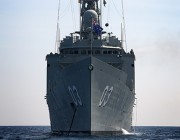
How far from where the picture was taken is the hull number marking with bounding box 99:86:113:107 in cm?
4518

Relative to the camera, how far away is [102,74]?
45344 millimetres

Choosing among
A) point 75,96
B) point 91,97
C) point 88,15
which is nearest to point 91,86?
point 91,97

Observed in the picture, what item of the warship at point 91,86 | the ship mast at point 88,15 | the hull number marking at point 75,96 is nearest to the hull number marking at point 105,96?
the warship at point 91,86

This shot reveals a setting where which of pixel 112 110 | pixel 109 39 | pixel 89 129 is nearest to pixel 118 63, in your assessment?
pixel 109 39

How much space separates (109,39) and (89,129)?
15.4 metres

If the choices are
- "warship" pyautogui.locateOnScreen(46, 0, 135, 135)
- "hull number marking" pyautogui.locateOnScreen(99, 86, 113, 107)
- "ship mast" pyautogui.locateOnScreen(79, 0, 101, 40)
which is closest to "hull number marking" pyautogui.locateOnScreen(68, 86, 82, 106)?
"warship" pyautogui.locateOnScreen(46, 0, 135, 135)

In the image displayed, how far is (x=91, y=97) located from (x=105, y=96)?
194 cm

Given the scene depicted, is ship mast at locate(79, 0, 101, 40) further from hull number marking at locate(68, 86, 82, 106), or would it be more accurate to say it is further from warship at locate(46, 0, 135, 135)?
hull number marking at locate(68, 86, 82, 106)

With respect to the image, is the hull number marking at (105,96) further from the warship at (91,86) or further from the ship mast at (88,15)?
the ship mast at (88,15)

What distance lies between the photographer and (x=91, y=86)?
1737 inches

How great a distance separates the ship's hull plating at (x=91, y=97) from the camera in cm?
4438

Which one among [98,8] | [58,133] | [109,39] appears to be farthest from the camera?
[98,8]

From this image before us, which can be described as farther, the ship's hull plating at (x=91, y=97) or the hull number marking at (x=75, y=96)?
the hull number marking at (x=75, y=96)

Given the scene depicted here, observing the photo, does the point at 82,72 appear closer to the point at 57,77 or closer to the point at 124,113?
the point at 57,77
